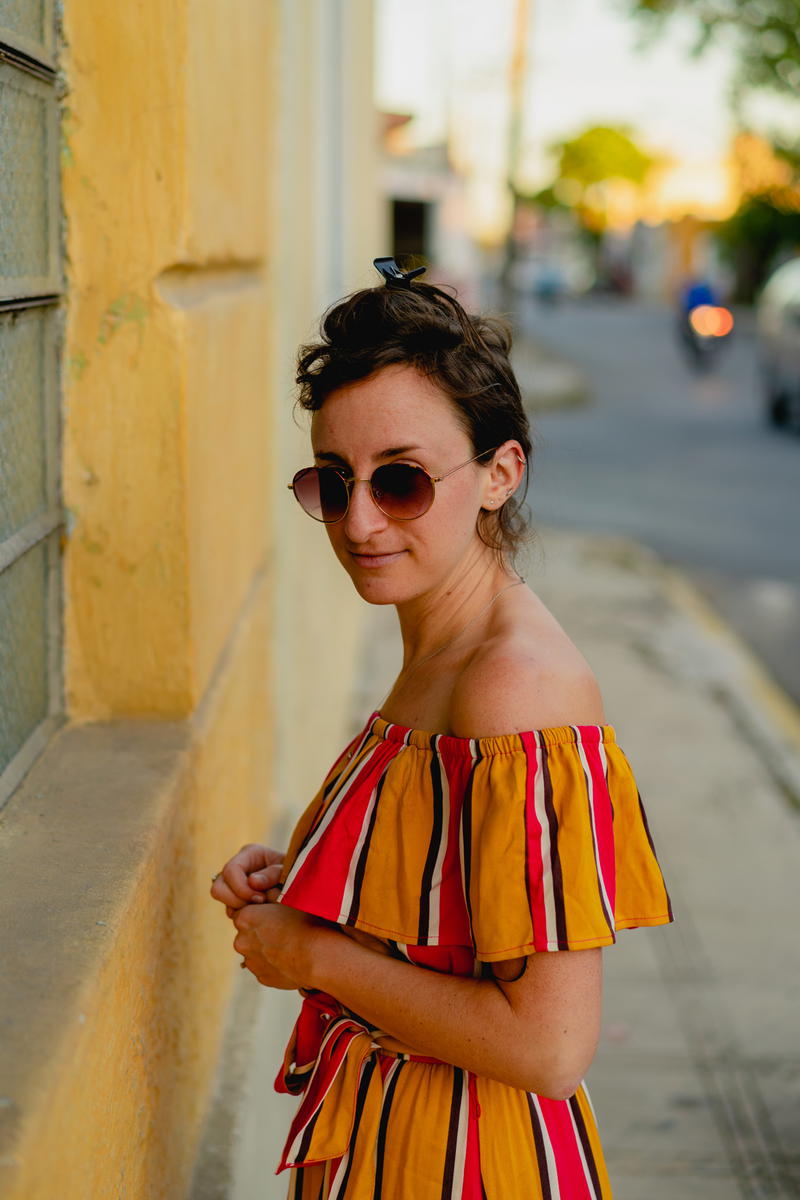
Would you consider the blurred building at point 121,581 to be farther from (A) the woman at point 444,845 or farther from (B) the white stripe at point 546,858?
(B) the white stripe at point 546,858

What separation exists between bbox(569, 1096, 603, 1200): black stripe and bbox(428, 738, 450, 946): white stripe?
299mm

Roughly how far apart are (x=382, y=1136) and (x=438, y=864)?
316mm

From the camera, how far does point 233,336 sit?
250 centimetres

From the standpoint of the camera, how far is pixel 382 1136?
5.05ft

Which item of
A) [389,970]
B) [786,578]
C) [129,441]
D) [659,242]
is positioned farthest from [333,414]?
[659,242]

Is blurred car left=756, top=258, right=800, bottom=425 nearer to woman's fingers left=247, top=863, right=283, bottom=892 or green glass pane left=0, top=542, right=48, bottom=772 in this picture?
green glass pane left=0, top=542, right=48, bottom=772

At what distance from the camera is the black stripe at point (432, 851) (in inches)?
57.4

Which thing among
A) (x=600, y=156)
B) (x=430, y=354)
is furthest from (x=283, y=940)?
(x=600, y=156)

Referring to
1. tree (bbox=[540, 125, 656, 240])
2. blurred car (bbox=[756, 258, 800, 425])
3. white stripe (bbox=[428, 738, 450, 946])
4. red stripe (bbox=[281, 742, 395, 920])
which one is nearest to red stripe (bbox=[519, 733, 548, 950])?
white stripe (bbox=[428, 738, 450, 946])

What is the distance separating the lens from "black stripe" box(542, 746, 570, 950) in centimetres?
133

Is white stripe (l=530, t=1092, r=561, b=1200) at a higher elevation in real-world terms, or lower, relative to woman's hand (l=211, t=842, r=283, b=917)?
lower

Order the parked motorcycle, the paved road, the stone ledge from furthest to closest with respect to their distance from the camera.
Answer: the parked motorcycle → the paved road → the stone ledge

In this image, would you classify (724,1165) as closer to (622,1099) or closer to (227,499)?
(622,1099)

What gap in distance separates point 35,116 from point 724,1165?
2515 mm
